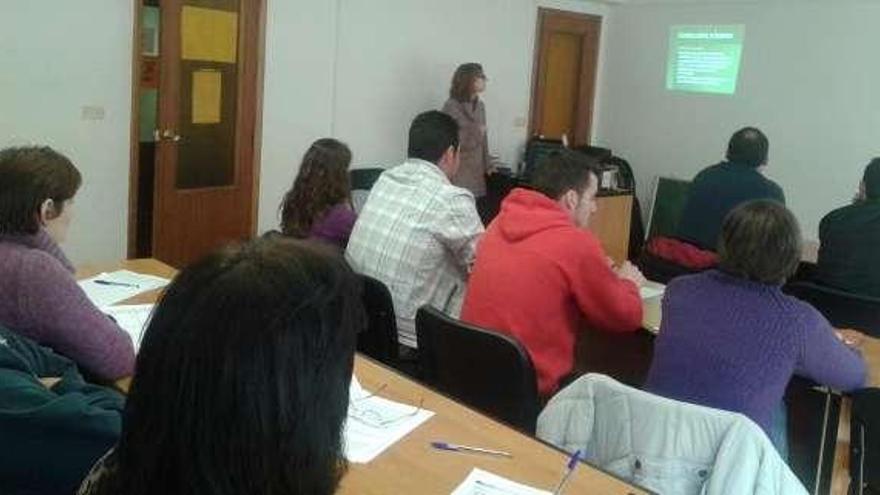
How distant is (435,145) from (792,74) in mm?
4213

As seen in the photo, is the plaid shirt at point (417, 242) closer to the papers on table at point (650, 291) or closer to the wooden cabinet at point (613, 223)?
the papers on table at point (650, 291)

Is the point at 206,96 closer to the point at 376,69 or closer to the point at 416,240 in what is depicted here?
the point at 376,69

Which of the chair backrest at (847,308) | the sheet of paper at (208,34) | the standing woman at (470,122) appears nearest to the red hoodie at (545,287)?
the chair backrest at (847,308)

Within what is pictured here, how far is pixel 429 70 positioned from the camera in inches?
229

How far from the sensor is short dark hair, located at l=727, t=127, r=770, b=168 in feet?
13.5

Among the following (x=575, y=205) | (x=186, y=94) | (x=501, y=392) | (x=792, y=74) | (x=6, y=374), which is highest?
(x=792, y=74)

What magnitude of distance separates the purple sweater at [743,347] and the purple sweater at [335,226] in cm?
132

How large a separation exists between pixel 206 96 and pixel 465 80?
1805 mm

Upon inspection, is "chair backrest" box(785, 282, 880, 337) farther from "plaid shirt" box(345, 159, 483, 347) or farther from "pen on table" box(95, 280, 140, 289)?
"pen on table" box(95, 280, 140, 289)

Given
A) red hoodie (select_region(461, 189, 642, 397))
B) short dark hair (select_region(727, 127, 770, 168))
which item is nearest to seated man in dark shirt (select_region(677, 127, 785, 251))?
short dark hair (select_region(727, 127, 770, 168))

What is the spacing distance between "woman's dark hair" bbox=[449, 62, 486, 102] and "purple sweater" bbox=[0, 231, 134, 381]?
4.16m

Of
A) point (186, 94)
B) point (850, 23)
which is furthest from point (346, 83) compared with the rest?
point (850, 23)

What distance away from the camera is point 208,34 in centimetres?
459

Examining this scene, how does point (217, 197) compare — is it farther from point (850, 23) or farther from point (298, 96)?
point (850, 23)
